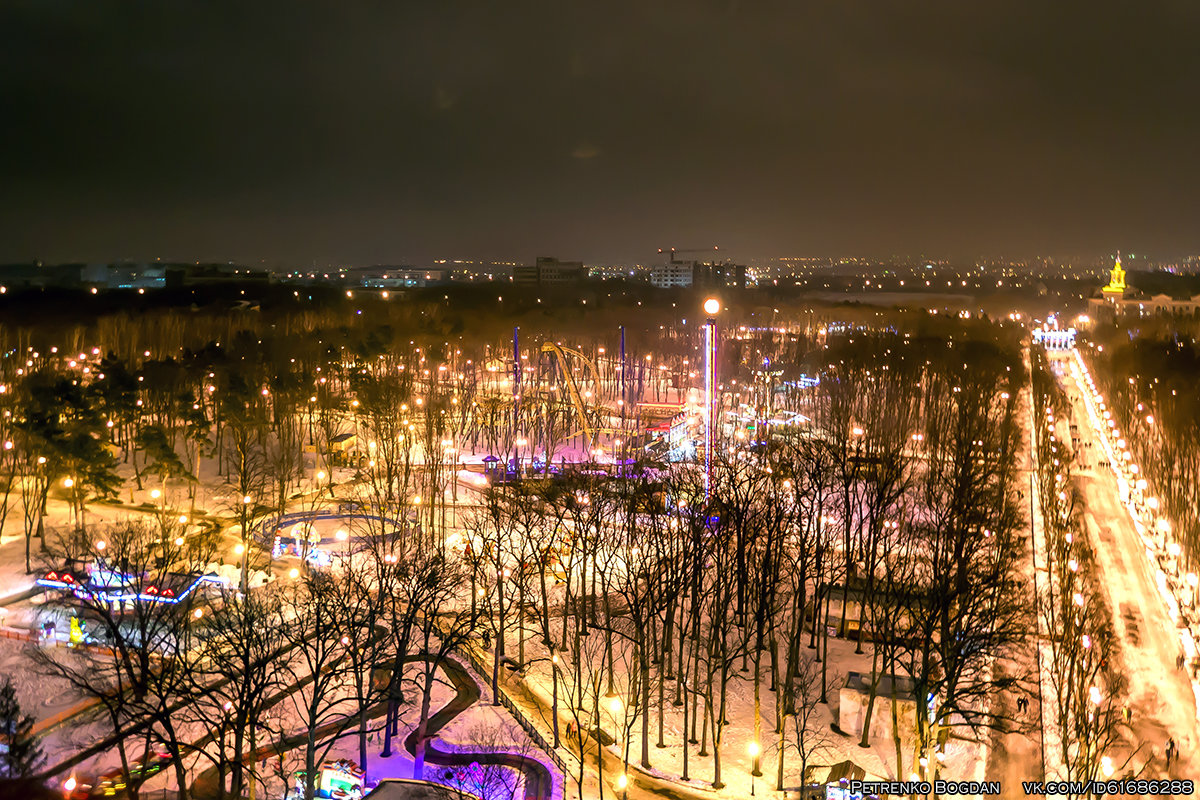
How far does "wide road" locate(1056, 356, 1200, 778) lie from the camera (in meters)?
15.5

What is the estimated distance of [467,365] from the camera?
203 ft

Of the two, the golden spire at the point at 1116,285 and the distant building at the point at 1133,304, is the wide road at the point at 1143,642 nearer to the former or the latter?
the distant building at the point at 1133,304

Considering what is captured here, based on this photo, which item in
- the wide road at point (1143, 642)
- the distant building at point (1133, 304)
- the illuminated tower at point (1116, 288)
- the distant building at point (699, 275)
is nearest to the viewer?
the wide road at point (1143, 642)

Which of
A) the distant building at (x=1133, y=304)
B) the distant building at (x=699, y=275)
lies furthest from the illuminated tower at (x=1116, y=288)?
the distant building at (x=699, y=275)

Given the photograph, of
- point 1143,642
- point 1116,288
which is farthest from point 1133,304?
point 1143,642

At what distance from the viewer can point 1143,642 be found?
19297 mm

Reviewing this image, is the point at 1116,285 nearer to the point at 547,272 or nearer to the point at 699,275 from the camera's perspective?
the point at 699,275

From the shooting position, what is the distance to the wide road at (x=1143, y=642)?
15.5 metres

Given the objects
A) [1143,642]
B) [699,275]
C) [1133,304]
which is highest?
[699,275]

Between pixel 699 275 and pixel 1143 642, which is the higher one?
pixel 699 275

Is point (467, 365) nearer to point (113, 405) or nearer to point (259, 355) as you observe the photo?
point (259, 355)

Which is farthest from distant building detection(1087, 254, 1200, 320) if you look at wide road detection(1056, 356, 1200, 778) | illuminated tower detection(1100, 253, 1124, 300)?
wide road detection(1056, 356, 1200, 778)

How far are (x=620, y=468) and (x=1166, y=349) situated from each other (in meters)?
35.7

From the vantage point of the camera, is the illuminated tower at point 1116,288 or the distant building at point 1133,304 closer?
the distant building at point 1133,304
